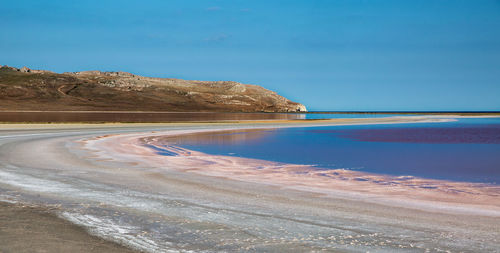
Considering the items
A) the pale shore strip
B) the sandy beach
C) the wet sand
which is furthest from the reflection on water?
the wet sand

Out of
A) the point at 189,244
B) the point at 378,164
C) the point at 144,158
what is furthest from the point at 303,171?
the point at 189,244

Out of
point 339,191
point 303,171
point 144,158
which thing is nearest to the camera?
point 339,191

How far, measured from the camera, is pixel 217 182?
11.4 metres

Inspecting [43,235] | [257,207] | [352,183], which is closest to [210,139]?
[352,183]

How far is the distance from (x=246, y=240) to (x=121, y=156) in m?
12.7

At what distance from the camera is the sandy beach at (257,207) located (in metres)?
6.11

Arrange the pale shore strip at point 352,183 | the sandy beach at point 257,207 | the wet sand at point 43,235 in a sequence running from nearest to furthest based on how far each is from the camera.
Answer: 1. the wet sand at point 43,235
2. the sandy beach at point 257,207
3. the pale shore strip at point 352,183

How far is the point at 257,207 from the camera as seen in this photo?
8.30 meters

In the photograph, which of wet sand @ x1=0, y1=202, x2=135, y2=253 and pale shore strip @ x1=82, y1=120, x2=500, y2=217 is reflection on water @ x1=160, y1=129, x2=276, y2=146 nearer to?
pale shore strip @ x1=82, y1=120, x2=500, y2=217

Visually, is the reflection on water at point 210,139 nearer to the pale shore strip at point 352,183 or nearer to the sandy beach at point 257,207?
the pale shore strip at point 352,183

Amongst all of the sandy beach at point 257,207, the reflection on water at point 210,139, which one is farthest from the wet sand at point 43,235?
the reflection on water at point 210,139

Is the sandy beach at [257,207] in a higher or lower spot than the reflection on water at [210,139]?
higher

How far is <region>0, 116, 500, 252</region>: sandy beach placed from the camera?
611 cm

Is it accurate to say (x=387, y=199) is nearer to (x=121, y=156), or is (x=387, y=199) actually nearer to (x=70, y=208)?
(x=70, y=208)
